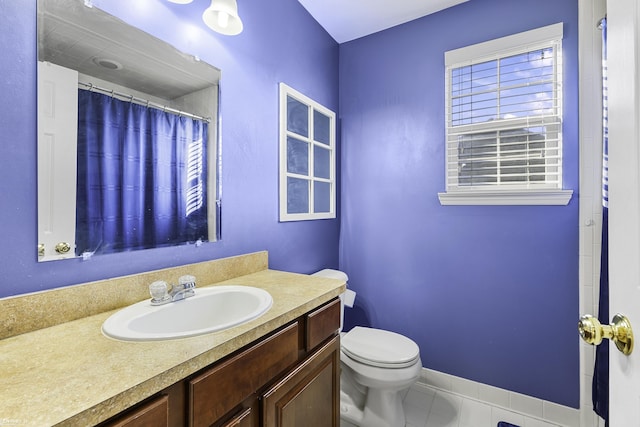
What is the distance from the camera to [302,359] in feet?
3.42

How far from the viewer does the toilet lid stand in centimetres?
150

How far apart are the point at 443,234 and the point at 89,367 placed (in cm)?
192

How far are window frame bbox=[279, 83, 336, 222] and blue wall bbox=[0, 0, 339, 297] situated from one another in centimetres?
5

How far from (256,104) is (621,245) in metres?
1.53

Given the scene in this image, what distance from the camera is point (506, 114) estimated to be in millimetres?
1814

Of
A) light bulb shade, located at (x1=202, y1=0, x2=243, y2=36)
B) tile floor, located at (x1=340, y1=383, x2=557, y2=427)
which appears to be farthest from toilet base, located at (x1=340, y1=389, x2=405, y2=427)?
light bulb shade, located at (x1=202, y1=0, x2=243, y2=36)

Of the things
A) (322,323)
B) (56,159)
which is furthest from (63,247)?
(322,323)

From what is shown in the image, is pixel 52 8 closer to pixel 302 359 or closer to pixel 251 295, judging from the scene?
pixel 251 295

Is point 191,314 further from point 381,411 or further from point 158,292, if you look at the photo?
point 381,411

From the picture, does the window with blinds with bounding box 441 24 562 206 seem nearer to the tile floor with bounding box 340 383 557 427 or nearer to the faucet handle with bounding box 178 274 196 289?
the tile floor with bounding box 340 383 557 427

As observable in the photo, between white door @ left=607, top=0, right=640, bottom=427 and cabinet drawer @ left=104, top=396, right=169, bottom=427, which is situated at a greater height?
white door @ left=607, top=0, right=640, bottom=427

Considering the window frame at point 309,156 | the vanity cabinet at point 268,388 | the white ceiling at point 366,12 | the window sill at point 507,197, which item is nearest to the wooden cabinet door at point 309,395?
the vanity cabinet at point 268,388

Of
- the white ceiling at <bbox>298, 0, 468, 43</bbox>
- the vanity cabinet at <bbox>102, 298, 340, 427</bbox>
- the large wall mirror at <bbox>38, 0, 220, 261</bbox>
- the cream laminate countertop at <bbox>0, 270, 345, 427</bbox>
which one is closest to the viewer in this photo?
→ the cream laminate countertop at <bbox>0, 270, 345, 427</bbox>

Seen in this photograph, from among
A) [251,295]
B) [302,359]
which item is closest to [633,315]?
[302,359]
